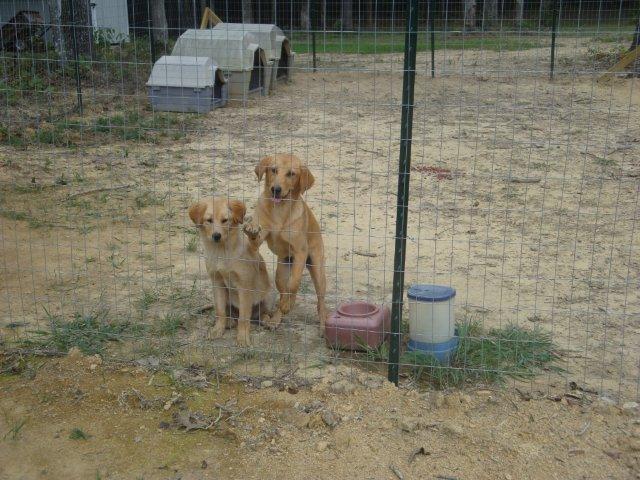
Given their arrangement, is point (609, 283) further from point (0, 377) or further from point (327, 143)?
point (327, 143)

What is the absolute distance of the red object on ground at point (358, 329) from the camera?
456cm

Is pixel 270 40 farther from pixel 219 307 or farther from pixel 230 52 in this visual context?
pixel 219 307

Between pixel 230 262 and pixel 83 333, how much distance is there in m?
0.96

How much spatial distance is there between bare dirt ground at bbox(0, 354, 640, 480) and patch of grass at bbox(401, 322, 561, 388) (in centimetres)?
15

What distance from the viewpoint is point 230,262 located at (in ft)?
15.9

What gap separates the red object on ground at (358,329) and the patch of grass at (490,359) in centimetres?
22

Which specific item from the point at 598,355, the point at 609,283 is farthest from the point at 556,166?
the point at 598,355

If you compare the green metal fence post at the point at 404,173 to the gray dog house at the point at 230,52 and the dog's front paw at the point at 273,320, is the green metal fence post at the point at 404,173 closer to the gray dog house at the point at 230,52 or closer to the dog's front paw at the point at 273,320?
the dog's front paw at the point at 273,320

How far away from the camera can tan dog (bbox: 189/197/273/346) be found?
469 centimetres

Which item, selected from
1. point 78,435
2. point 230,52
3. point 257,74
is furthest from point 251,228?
point 257,74

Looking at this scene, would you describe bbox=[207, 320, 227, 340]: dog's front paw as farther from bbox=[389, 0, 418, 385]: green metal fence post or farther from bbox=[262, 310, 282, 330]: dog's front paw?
bbox=[389, 0, 418, 385]: green metal fence post

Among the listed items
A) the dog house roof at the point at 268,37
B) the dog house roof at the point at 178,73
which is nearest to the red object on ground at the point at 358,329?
the dog house roof at the point at 178,73

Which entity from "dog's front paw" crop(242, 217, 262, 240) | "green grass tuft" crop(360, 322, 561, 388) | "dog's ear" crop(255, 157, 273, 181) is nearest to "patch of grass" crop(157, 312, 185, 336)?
"dog's front paw" crop(242, 217, 262, 240)

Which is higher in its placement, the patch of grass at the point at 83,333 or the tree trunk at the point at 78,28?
the tree trunk at the point at 78,28
